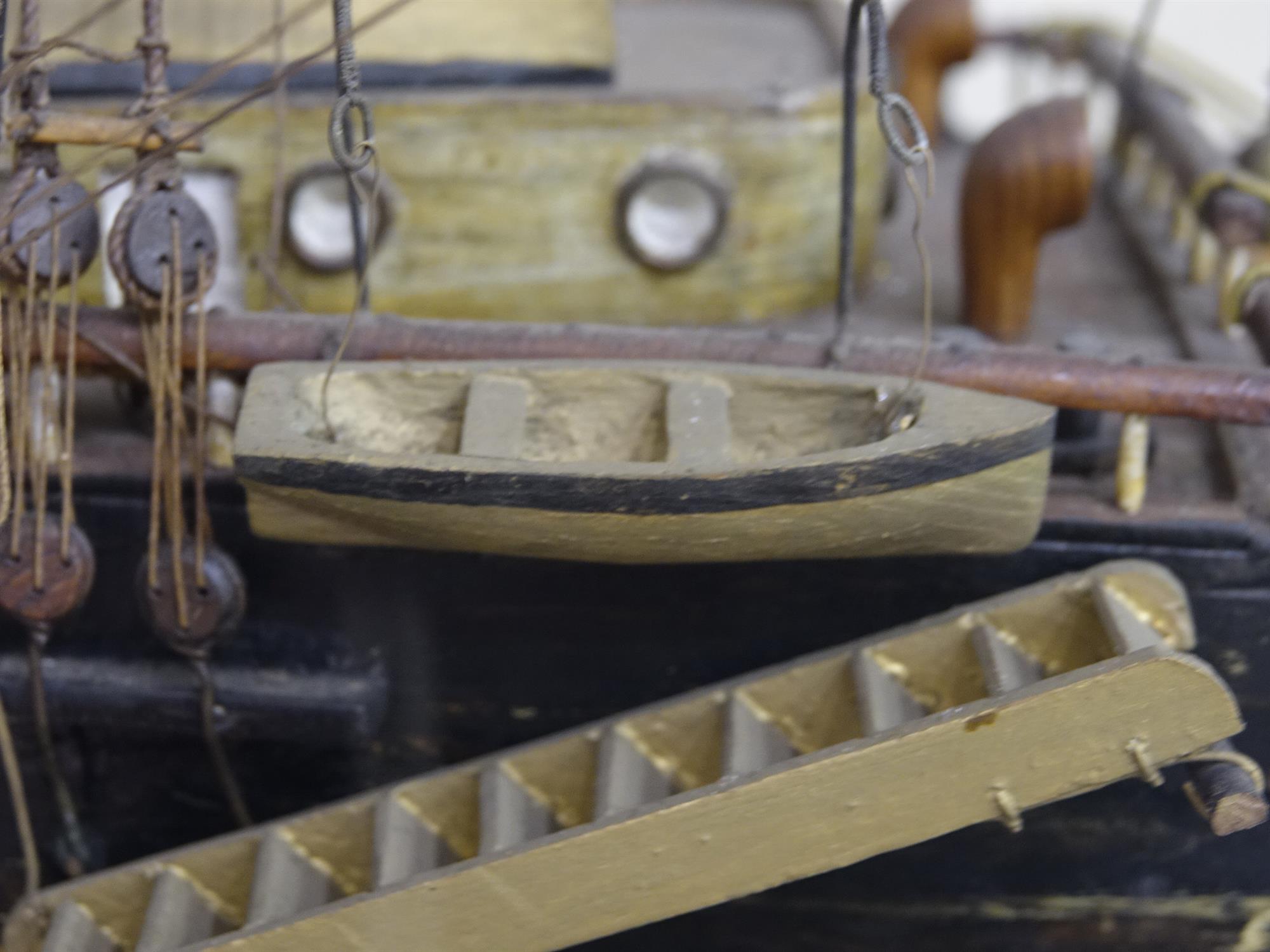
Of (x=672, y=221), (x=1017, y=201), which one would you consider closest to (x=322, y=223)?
(x=672, y=221)

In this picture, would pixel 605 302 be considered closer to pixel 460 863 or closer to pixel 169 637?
pixel 169 637

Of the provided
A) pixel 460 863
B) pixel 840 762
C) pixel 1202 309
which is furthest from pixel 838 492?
pixel 1202 309

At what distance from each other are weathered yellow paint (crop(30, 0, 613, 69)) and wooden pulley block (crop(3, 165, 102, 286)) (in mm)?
558

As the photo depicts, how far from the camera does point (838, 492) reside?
4.28ft

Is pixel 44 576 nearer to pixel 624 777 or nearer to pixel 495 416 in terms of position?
pixel 495 416

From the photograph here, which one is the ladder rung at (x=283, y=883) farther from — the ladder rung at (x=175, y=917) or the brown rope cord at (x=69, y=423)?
the brown rope cord at (x=69, y=423)

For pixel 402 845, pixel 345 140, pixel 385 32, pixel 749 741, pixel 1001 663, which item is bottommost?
pixel 402 845

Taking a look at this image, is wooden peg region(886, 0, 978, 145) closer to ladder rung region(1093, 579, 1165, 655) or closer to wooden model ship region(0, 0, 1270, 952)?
wooden model ship region(0, 0, 1270, 952)

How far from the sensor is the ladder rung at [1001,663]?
140cm

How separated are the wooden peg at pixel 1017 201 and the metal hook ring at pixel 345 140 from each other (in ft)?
3.02

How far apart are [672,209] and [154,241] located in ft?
2.53

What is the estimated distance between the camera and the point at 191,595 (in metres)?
1.54

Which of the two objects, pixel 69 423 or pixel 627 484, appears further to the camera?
pixel 69 423

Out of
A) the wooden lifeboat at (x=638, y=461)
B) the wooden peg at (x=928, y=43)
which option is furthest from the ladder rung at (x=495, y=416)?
the wooden peg at (x=928, y=43)
